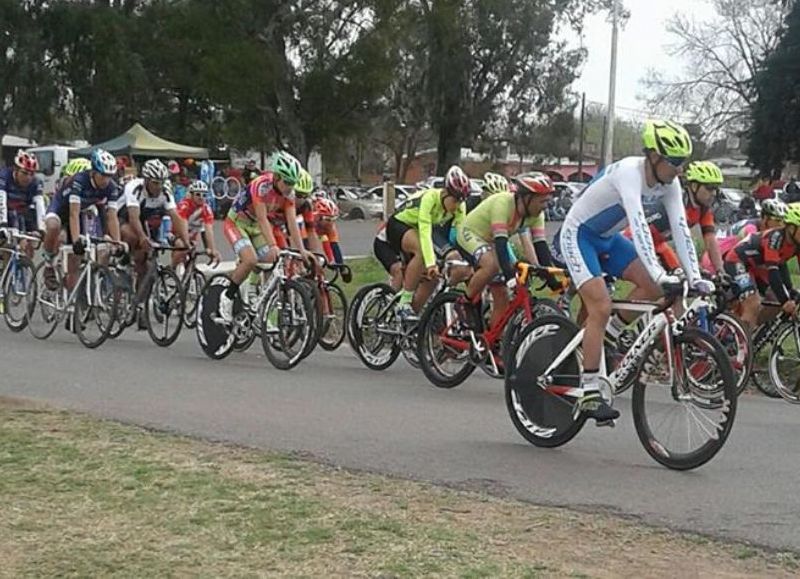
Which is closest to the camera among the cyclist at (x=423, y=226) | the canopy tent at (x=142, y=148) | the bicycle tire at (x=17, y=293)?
the cyclist at (x=423, y=226)

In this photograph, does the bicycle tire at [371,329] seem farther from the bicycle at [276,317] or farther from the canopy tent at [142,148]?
Answer: the canopy tent at [142,148]

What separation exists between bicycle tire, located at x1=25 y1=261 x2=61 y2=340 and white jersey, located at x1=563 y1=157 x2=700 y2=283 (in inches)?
302

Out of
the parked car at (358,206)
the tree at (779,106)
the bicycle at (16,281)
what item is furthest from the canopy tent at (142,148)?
the bicycle at (16,281)

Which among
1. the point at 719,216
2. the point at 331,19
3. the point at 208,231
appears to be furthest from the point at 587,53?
the point at 208,231

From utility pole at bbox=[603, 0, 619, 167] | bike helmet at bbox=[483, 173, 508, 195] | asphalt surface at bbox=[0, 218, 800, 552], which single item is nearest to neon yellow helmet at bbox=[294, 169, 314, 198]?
asphalt surface at bbox=[0, 218, 800, 552]

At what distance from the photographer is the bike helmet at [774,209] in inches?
436

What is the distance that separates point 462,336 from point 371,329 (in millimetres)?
1768

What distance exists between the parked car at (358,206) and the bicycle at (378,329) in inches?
1739

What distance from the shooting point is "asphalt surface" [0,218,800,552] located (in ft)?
22.0

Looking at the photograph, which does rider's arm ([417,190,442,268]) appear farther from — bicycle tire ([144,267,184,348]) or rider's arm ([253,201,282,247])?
bicycle tire ([144,267,184,348])

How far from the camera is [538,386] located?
8023 millimetres

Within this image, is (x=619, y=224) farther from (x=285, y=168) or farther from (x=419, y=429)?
(x=285, y=168)

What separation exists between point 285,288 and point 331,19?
46.9m

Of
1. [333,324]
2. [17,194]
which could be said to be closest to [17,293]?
[17,194]
